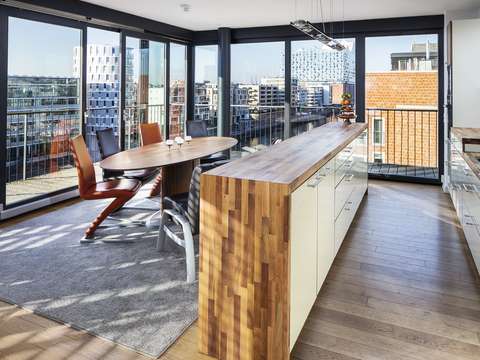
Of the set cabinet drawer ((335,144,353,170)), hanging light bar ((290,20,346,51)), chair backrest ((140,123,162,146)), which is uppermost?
hanging light bar ((290,20,346,51))

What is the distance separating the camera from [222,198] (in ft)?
6.33

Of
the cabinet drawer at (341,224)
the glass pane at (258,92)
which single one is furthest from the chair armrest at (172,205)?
the glass pane at (258,92)

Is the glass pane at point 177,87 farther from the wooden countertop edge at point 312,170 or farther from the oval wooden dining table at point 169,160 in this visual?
the wooden countertop edge at point 312,170

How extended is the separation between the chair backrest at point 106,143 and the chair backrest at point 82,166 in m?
0.76

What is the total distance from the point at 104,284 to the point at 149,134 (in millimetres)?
2885

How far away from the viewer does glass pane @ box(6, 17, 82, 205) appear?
15.2 feet

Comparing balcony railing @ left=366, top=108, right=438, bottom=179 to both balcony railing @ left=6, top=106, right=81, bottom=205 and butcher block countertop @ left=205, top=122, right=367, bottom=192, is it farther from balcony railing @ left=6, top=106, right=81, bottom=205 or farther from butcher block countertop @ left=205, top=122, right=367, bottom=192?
balcony railing @ left=6, top=106, right=81, bottom=205

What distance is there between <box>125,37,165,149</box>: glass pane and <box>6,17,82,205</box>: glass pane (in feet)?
3.16

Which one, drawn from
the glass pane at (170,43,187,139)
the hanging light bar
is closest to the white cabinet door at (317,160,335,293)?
the hanging light bar

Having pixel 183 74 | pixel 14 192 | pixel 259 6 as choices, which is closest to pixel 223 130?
pixel 183 74

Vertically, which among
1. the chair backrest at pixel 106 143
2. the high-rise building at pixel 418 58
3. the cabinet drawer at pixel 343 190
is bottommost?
the cabinet drawer at pixel 343 190

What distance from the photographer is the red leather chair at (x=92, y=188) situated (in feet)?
12.1

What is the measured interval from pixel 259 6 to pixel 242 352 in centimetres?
473

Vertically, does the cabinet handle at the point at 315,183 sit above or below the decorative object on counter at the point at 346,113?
below
